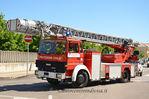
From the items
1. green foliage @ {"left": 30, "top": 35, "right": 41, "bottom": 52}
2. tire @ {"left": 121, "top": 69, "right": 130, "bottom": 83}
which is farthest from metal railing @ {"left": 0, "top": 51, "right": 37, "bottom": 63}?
tire @ {"left": 121, "top": 69, "right": 130, "bottom": 83}

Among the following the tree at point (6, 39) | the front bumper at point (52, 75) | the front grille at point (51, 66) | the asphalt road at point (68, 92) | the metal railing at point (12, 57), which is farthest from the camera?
the tree at point (6, 39)

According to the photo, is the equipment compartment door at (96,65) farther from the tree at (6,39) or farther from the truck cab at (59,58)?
the tree at (6,39)

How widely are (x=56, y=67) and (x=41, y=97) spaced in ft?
7.12

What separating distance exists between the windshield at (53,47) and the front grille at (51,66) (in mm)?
560

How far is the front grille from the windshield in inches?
22.0

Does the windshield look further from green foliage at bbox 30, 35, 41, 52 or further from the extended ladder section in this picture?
green foliage at bbox 30, 35, 41, 52

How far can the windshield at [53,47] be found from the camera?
10.4 metres

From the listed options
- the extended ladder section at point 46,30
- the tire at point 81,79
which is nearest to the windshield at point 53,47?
the extended ladder section at point 46,30

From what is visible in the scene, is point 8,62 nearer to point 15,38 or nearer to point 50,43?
point 15,38

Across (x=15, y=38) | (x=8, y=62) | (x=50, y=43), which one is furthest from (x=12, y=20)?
(x=15, y=38)

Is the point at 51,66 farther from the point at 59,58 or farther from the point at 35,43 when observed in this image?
the point at 35,43

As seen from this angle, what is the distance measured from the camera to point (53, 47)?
10.7 metres

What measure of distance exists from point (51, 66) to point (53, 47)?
971mm

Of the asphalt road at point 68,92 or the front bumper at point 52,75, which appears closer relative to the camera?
the asphalt road at point 68,92
